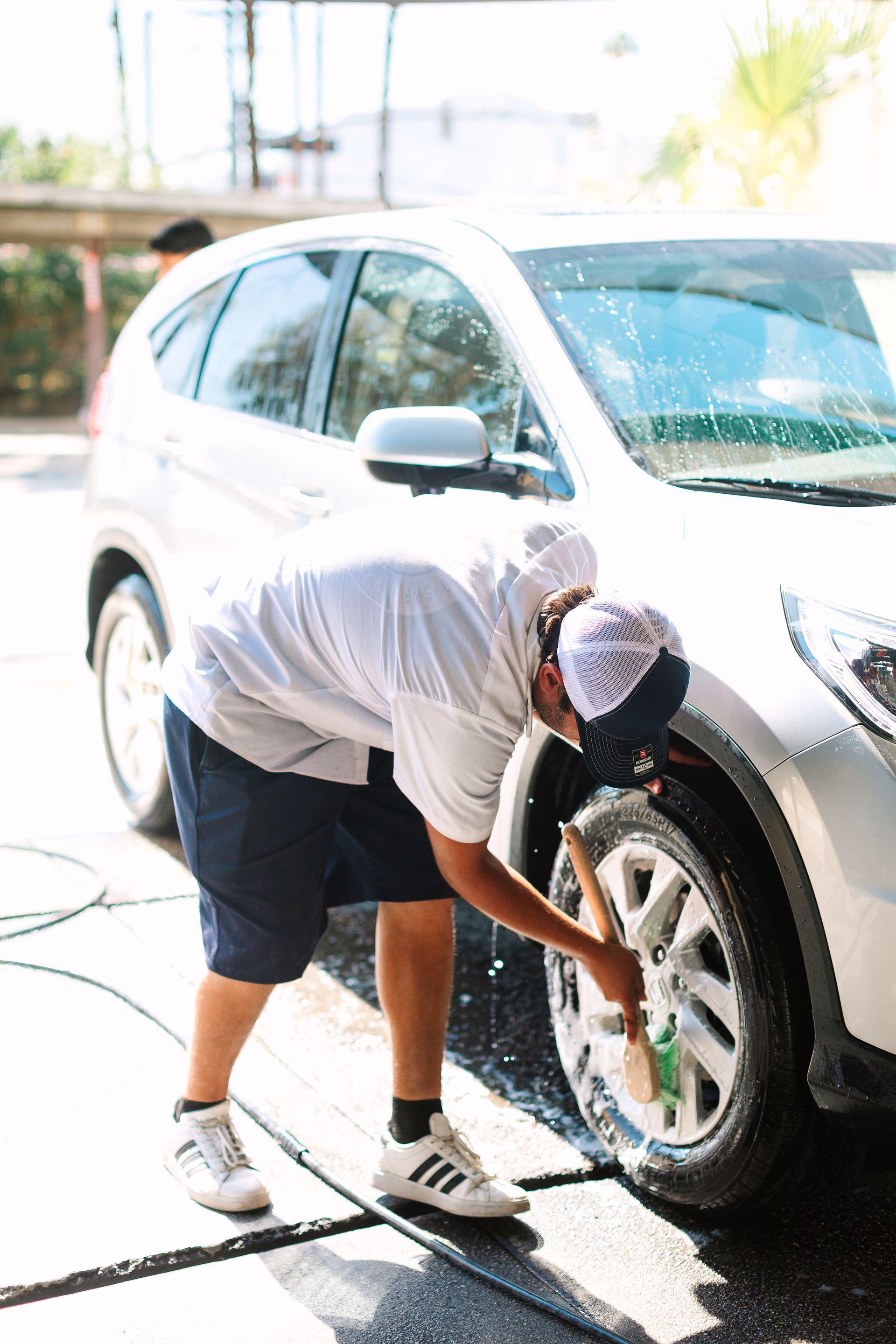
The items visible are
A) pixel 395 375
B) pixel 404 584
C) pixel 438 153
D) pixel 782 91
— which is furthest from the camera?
pixel 438 153

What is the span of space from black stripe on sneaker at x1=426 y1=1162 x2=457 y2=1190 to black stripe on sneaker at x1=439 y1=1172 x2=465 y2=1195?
14mm

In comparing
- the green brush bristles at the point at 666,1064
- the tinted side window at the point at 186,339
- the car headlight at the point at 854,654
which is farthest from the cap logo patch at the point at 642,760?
the tinted side window at the point at 186,339

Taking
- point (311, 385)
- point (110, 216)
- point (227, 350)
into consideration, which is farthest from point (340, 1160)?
point (110, 216)

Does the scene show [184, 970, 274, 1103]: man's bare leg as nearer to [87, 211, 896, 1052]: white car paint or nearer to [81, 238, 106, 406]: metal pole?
[87, 211, 896, 1052]: white car paint

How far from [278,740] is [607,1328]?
114 centimetres

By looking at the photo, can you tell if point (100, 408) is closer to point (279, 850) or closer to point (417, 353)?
point (417, 353)

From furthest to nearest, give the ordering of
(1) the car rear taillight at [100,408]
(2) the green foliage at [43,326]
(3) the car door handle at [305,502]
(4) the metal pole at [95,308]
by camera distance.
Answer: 1. (2) the green foliage at [43,326]
2. (4) the metal pole at [95,308]
3. (1) the car rear taillight at [100,408]
4. (3) the car door handle at [305,502]

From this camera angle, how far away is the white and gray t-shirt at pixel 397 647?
2064 mm

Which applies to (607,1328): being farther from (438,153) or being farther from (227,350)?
(438,153)

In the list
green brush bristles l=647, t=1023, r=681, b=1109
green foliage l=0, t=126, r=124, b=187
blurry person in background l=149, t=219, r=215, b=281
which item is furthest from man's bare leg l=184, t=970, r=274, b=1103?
green foliage l=0, t=126, r=124, b=187

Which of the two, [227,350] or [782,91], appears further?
[782,91]

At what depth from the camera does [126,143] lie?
19422 millimetres

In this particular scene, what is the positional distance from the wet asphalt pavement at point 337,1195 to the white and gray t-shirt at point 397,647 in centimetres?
86

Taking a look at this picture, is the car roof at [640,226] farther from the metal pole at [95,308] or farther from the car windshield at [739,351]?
the metal pole at [95,308]
